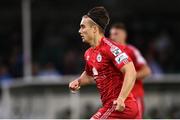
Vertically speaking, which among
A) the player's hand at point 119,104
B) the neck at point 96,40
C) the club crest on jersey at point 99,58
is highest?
the neck at point 96,40

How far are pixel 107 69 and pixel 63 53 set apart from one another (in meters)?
10.9

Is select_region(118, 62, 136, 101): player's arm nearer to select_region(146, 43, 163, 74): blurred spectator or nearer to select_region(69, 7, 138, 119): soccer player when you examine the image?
select_region(69, 7, 138, 119): soccer player

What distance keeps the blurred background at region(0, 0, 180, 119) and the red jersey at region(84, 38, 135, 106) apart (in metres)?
7.22

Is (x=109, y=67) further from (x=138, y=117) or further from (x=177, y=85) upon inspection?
(x=177, y=85)

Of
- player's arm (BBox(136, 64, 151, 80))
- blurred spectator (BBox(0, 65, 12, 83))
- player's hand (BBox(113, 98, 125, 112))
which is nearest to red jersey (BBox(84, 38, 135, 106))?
player's hand (BBox(113, 98, 125, 112))

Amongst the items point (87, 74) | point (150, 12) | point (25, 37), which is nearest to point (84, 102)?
point (25, 37)

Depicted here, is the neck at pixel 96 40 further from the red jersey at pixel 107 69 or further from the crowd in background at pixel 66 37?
the crowd in background at pixel 66 37

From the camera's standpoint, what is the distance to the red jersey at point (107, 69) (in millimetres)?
7914

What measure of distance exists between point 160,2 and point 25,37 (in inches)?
135

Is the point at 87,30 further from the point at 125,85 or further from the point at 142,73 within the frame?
the point at 142,73

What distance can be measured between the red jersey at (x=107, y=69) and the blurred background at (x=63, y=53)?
722cm

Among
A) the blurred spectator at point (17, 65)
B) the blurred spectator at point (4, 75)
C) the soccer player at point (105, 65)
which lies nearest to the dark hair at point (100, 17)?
the soccer player at point (105, 65)

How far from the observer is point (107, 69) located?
26.3ft

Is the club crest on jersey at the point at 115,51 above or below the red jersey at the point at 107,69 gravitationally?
above
